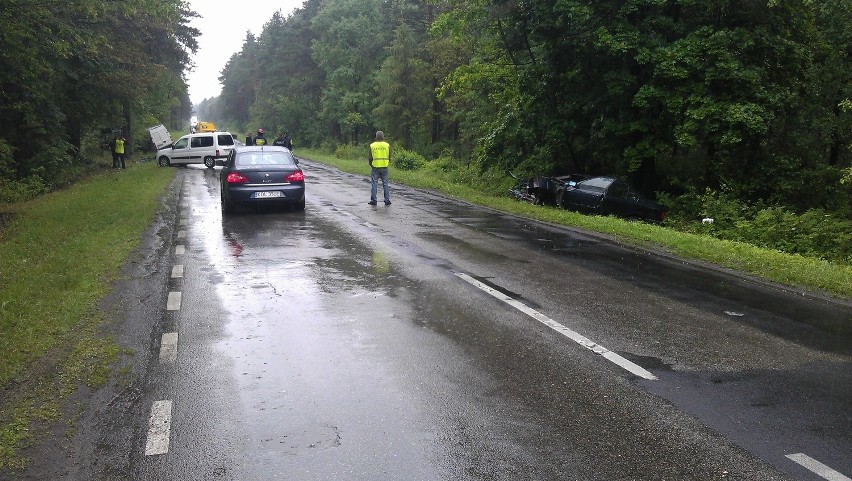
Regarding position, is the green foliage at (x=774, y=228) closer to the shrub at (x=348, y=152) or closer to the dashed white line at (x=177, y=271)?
the dashed white line at (x=177, y=271)

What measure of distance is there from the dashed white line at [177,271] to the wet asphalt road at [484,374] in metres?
0.04

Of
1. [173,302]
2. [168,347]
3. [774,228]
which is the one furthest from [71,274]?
[774,228]

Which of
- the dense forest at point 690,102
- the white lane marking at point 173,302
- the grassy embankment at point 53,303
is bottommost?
the grassy embankment at point 53,303

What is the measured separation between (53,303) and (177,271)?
1949mm

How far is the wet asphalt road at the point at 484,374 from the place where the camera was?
4160mm

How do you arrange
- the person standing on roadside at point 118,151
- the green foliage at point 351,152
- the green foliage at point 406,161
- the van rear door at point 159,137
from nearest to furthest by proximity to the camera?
the person standing on roadside at point 118,151, the green foliage at point 406,161, the van rear door at point 159,137, the green foliage at point 351,152

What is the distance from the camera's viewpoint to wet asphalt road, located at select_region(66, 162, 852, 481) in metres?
4.16

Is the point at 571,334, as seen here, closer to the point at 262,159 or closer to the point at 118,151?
A: the point at 262,159

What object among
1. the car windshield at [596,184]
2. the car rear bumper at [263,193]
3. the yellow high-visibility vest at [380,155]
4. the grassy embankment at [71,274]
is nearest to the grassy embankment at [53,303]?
the grassy embankment at [71,274]

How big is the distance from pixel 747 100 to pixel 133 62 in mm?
26085

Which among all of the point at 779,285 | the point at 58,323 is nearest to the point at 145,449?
the point at 58,323

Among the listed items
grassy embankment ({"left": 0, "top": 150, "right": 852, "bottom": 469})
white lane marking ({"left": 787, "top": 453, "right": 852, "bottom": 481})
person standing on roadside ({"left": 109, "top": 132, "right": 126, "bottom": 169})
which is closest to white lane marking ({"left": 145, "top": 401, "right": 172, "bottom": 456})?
grassy embankment ({"left": 0, "top": 150, "right": 852, "bottom": 469})

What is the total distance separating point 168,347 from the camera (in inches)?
248

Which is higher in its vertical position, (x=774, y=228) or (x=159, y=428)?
(x=774, y=228)
